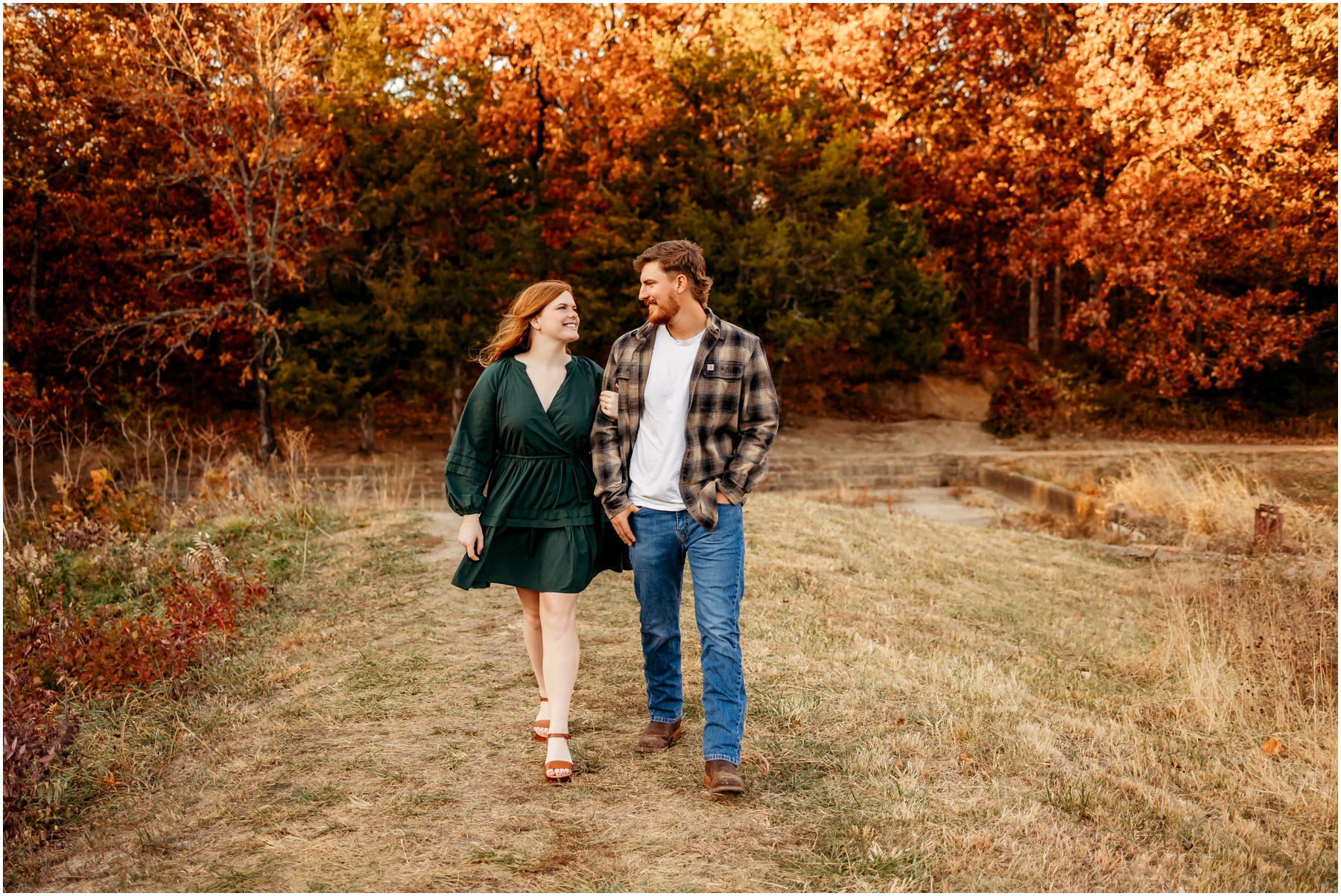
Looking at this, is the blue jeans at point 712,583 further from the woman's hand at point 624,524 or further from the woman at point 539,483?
the woman at point 539,483

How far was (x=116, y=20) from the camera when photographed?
18031mm

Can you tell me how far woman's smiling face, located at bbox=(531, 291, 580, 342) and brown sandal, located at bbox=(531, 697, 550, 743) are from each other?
1546 millimetres

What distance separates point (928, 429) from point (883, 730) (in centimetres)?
1733

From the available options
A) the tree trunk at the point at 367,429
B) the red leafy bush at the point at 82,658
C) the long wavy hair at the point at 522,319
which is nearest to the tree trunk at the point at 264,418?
the tree trunk at the point at 367,429

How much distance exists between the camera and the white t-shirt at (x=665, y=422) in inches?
141

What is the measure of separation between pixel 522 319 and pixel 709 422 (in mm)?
874

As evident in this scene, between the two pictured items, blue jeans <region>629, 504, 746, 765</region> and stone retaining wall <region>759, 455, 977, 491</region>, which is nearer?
blue jeans <region>629, 504, 746, 765</region>

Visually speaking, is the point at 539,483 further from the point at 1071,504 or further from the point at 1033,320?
the point at 1033,320

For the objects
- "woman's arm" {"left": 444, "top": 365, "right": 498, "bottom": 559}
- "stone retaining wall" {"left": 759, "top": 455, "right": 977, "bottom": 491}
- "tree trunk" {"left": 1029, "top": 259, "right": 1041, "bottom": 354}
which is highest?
"tree trunk" {"left": 1029, "top": 259, "right": 1041, "bottom": 354}

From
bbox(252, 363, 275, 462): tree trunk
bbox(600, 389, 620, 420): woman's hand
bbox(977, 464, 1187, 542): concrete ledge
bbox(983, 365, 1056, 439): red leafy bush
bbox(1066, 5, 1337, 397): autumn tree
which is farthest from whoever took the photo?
bbox(983, 365, 1056, 439): red leafy bush

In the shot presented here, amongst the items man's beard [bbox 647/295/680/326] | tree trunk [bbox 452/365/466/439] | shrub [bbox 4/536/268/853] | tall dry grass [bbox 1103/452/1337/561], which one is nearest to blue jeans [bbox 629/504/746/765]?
man's beard [bbox 647/295/680/326]

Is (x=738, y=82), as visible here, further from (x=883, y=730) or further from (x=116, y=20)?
(x=883, y=730)

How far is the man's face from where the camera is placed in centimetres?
353

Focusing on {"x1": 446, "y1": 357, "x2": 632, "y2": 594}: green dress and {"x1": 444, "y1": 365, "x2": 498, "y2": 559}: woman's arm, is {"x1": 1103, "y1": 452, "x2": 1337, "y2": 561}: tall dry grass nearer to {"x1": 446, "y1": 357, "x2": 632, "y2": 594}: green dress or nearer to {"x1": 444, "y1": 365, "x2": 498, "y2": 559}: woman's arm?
{"x1": 446, "y1": 357, "x2": 632, "y2": 594}: green dress
